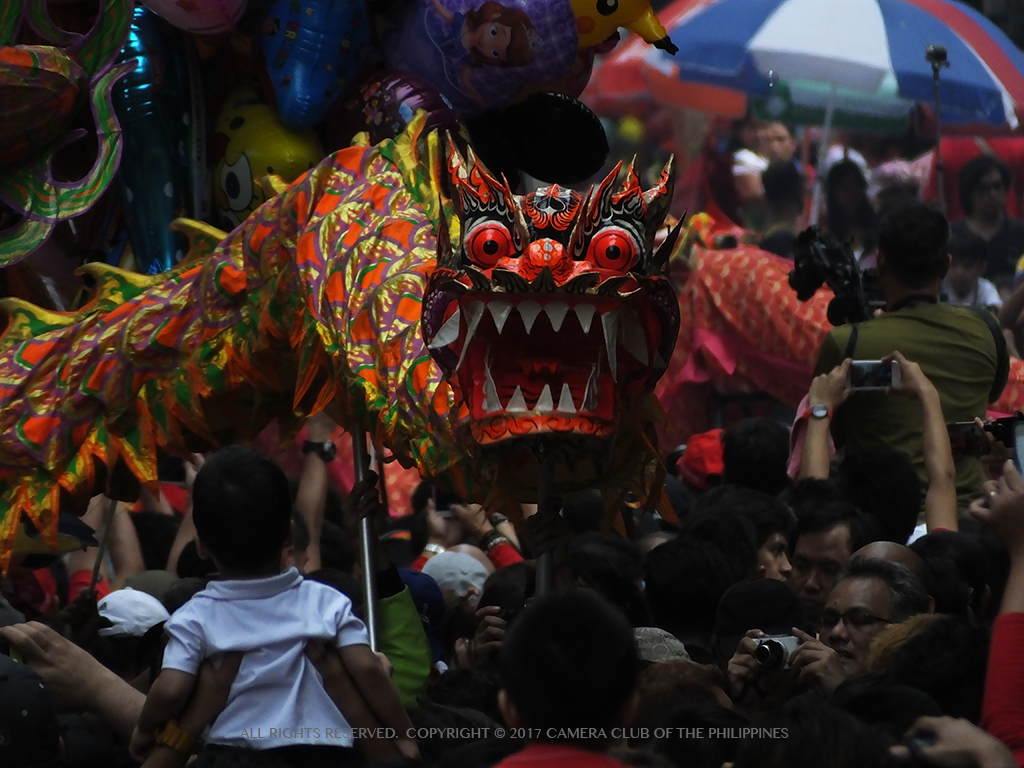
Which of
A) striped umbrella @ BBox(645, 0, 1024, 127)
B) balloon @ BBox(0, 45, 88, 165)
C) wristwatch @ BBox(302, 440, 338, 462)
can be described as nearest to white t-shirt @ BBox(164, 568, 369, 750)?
balloon @ BBox(0, 45, 88, 165)

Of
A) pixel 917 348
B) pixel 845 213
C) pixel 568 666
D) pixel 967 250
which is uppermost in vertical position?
pixel 568 666

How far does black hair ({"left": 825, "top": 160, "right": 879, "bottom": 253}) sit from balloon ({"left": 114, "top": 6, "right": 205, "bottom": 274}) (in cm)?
598

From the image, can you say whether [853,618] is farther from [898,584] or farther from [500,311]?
[500,311]

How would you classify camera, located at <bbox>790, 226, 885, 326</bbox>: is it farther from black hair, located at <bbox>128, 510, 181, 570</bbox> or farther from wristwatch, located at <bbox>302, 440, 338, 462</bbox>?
black hair, located at <bbox>128, 510, 181, 570</bbox>

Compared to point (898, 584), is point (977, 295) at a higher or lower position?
lower

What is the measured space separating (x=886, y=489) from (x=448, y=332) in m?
1.56

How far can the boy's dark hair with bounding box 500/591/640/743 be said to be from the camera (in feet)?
7.72

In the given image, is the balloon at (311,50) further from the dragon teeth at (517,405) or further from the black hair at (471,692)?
the black hair at (471,692)

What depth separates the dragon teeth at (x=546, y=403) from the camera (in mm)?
3500

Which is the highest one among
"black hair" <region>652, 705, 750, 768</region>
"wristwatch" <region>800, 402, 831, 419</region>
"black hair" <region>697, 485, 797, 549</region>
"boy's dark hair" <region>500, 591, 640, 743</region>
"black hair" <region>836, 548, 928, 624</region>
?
"boy's dark hair" <region>500, 591, 640, 743</region>

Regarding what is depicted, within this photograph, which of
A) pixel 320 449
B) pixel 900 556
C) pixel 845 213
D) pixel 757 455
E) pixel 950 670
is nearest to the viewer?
pixel 950 670

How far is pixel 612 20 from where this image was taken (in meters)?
4.60

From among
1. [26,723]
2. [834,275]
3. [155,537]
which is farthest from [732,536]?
[155,537]

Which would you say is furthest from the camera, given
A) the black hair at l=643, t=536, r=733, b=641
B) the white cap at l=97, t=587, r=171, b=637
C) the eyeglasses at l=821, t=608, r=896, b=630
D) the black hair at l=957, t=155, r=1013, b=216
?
the black hair at l=957, t=155, r=1013, b=216
